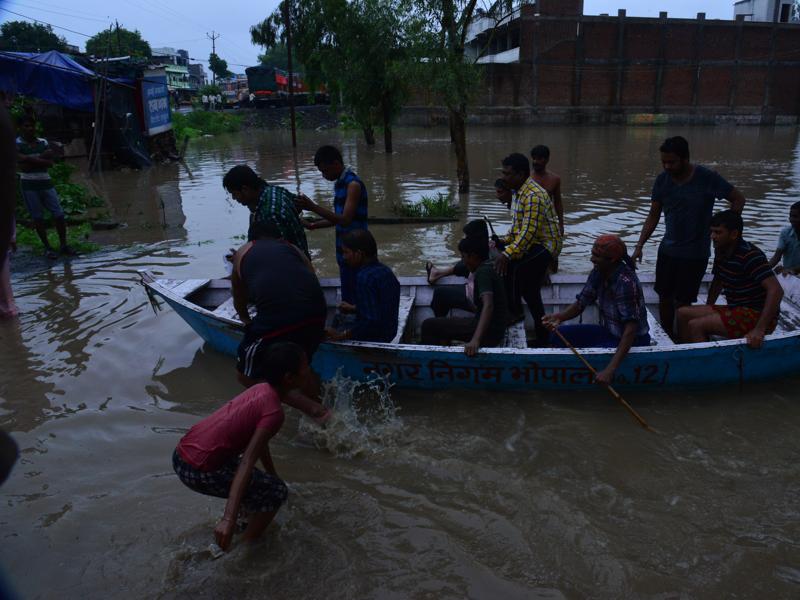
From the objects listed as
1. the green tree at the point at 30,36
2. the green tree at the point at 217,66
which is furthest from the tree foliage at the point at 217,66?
the green tree at the point at 30,36

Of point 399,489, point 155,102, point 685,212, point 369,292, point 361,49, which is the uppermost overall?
point 361,49

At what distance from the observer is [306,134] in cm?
3350

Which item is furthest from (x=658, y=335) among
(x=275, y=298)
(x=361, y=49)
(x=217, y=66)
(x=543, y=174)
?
(x=217, y=66)

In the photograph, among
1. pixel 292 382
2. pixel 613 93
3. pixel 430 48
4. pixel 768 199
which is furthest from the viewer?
pixel 613 93

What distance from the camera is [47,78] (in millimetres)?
15078

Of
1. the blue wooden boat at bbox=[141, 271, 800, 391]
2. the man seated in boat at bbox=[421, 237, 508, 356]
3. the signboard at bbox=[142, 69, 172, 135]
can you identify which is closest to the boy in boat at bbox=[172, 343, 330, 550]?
the blue wooden boat at bbox=[141, 271, 800, 391]

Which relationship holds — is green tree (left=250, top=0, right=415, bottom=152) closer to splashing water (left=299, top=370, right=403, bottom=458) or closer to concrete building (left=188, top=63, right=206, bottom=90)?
splashing water (left=299, top=370, right=403, bottom=458)

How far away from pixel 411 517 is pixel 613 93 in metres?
40.1

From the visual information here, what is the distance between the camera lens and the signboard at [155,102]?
1855cm

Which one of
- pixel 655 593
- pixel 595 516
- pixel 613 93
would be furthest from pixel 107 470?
pixel 613 93

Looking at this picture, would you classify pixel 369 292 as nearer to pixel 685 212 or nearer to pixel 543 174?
pixel 685 212

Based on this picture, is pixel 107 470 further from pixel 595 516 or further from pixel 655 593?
pixel 655 593

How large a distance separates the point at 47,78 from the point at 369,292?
14.8 m

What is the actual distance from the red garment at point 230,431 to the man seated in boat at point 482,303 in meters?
1.87
